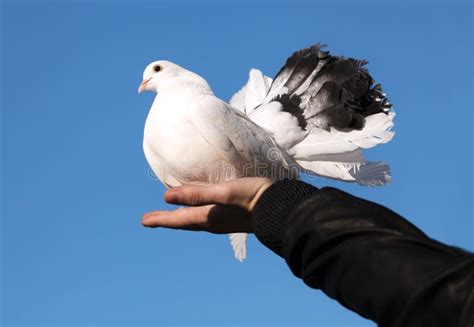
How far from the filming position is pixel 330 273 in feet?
7.73

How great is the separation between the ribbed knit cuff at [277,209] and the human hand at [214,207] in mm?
336

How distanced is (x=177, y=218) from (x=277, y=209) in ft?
4.96

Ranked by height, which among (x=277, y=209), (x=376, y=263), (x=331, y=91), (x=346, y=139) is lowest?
(x=376, y=263)

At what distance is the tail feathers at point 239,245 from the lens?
260 inches

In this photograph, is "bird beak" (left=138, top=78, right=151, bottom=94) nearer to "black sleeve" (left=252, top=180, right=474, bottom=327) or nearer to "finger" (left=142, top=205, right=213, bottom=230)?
"finger" (left=142, top=205, right=213, bottom=230)

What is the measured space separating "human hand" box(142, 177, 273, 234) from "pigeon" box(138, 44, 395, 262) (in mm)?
1041

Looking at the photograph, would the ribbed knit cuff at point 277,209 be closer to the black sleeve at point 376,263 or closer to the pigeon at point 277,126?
the black sleeve at point 376,263

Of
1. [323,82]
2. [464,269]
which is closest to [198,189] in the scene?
[464,269]

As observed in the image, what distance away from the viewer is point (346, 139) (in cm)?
661

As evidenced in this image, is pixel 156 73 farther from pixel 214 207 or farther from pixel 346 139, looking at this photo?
pixel 214 207

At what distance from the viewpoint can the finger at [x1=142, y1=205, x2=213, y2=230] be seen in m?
4.28

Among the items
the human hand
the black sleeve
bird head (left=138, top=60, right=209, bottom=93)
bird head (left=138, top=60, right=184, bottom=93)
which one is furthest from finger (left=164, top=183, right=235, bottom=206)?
bird head (left=138, top=60, right=184, bottom=93)

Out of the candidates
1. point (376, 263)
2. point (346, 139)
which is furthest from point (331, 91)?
point (376, 263)

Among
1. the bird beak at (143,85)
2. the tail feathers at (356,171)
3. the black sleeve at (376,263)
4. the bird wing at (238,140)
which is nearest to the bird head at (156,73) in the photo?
the bird beak at (143,85)
